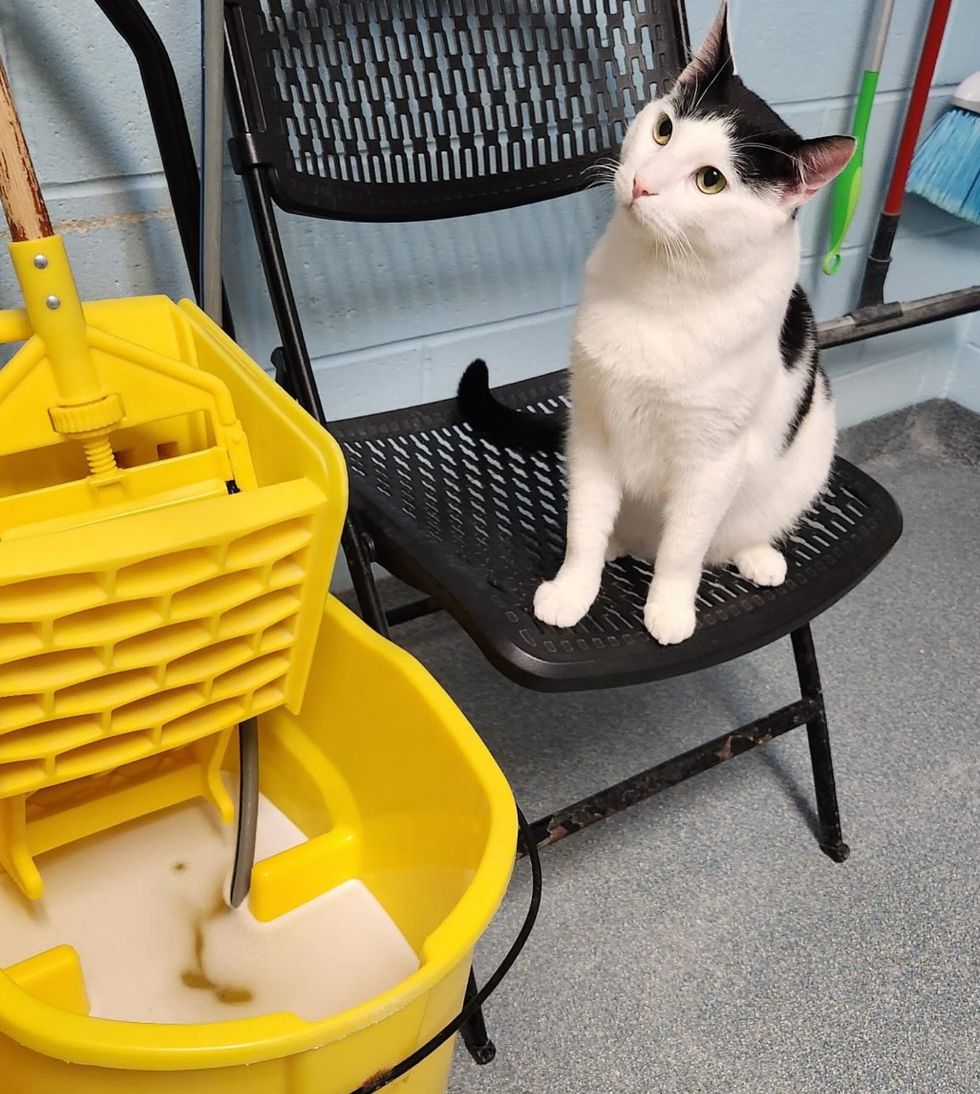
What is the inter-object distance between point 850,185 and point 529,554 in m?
0.94

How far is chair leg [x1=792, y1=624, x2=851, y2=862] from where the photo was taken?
3.51 feet

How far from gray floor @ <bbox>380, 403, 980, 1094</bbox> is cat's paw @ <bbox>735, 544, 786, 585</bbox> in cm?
38

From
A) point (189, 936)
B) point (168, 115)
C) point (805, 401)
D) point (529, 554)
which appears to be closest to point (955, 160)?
point (805, 401)

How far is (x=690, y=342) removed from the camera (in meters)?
0.77

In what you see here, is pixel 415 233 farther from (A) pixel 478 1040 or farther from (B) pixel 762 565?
(A) pixel 478 1040

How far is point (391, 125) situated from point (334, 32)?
3.7 inches

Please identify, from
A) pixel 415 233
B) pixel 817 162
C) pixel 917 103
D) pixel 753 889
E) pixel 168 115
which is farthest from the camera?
pixel 917 103

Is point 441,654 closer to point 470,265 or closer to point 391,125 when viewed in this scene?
point 470,265

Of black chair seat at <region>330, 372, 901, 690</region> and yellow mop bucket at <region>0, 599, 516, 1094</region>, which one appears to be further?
black chair seat at <region>330, 372, 901, 690</region>

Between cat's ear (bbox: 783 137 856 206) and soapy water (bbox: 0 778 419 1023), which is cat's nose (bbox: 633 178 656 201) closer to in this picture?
cat's ear (bbox: 783 137 856 206)

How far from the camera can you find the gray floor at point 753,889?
90cm

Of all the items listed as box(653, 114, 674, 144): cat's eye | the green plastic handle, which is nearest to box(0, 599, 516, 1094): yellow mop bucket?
box(653, 114, 674, 144): cat's eye

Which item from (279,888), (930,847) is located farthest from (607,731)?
(279,888)

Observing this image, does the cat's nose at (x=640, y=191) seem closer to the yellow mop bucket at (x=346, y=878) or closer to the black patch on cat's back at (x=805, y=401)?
the black patch on cat's back at (x=805, y=401)
